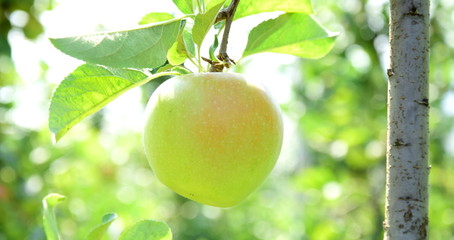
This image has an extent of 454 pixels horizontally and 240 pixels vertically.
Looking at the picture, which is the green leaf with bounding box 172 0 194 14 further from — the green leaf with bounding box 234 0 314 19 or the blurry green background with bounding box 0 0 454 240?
the blurry green background with bounding box 0 0 454 240

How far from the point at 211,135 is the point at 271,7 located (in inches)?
6.4

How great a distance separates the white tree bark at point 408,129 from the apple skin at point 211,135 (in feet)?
0.47

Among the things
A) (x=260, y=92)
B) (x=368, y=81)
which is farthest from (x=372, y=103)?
(x=260, y=92)

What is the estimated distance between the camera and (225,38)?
0.63 metres

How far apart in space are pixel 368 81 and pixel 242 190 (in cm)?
169

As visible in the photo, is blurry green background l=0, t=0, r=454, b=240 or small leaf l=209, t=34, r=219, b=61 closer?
small leaf l=209, t=34, r=219, b=61

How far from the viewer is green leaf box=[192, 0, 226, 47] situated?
55 centimetres

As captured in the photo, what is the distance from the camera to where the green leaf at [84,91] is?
0.56 meters

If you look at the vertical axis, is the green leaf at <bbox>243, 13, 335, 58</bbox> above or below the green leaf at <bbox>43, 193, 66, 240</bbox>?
above

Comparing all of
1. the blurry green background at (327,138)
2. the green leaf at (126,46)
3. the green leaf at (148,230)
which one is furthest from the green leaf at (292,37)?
the blurry green background at (327,138)

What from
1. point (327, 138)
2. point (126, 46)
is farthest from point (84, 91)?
point (327, 138)

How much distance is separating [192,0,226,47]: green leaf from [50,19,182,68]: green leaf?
2cm

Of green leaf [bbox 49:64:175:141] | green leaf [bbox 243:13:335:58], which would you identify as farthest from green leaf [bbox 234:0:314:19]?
green leaf [bbox 49:64:175:141]

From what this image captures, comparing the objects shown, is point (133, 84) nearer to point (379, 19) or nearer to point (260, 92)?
point (260, 92)
